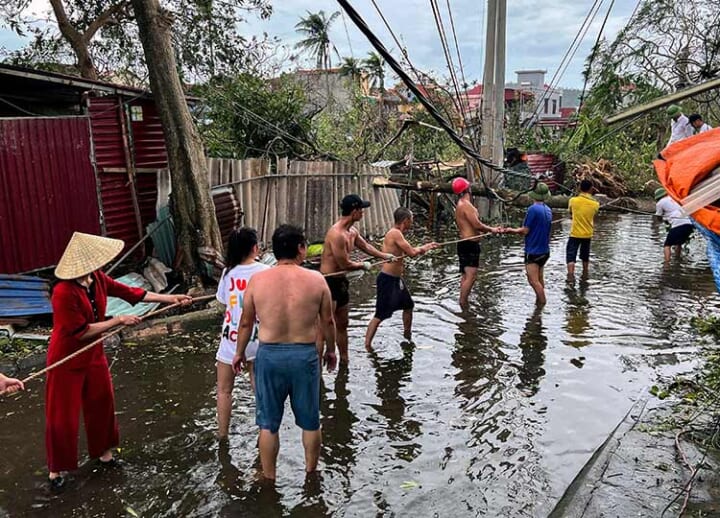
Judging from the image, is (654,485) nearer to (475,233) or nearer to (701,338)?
(701,338)

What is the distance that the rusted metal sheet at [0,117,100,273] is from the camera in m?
8.59

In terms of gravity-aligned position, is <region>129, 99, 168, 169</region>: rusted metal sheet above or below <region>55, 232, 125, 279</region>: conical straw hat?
above

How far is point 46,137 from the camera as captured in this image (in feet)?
29.7

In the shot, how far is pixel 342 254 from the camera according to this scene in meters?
6.35

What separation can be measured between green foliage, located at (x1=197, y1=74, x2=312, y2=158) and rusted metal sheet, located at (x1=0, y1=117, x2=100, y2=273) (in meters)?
5.11

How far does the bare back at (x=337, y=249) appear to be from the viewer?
6.36 metres

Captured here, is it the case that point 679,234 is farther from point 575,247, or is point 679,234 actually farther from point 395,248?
A: point 395,248

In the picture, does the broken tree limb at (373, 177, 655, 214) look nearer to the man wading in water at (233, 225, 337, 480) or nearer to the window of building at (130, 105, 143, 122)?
the window of building at (130, 105, 143, 122)

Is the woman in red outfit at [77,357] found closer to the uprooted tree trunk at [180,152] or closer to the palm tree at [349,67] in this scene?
the uprooted tree trunk at [180,152]

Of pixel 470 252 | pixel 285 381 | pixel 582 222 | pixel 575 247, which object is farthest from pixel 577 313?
pixel 285 381

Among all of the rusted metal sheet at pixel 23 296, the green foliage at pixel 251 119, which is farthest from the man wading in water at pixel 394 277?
the green foliage at pixel 251 119

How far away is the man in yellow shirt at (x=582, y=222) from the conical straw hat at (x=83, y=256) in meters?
8.34

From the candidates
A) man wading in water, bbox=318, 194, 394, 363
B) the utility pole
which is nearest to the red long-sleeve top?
man wading in water, bbox=318, 194, 394, 363

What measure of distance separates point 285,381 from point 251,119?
37.0 ft
